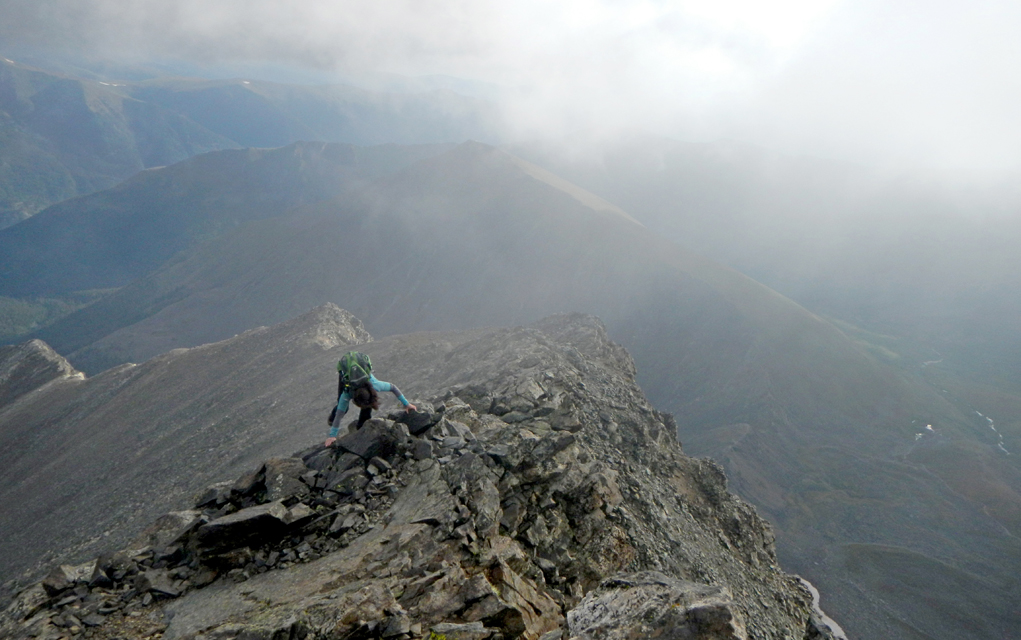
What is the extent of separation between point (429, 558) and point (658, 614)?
12.7 feet

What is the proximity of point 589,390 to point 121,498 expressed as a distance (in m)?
25.3

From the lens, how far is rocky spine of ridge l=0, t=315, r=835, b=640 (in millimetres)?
8352

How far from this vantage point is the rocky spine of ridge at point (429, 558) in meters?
8.35

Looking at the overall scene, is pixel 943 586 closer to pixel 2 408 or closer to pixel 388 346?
pixel 388 346

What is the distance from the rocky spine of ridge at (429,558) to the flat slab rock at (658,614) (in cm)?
2

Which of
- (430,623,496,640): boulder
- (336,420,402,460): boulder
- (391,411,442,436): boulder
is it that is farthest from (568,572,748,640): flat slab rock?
(391,411,442,436): boulder

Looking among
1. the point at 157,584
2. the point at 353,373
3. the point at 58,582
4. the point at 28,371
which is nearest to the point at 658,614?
the point at 157,584

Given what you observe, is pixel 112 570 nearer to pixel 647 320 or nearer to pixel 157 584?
pixel 157 584

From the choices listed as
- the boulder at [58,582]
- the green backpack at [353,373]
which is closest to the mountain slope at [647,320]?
the green backpack at [353,373]

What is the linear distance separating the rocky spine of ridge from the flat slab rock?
23 millimetres

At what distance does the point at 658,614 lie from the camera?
785 centimetres

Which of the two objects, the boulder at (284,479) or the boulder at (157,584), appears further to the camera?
the boulder at (284,479)

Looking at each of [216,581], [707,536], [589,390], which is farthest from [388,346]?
[216,581]

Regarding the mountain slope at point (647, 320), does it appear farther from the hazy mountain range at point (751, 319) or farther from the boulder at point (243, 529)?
the boulder at point (243, 529)
